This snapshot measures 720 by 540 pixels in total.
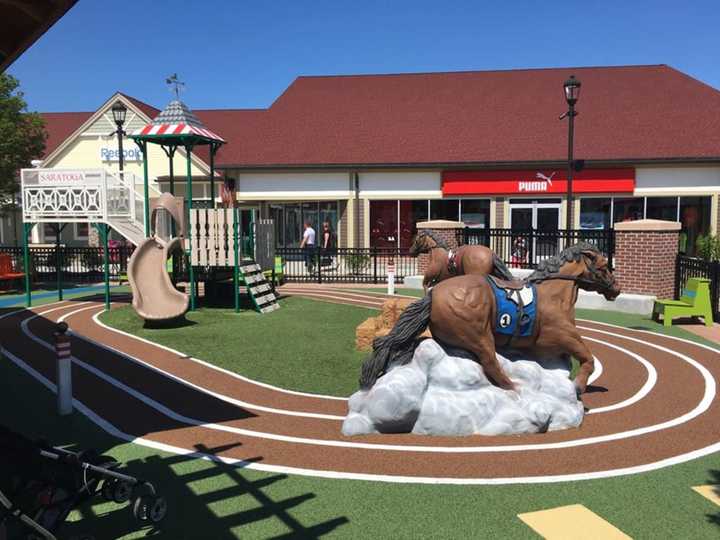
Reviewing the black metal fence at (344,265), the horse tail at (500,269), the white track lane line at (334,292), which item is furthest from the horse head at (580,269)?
the black metal fence at (344,265)

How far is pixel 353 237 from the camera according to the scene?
29.1 meters

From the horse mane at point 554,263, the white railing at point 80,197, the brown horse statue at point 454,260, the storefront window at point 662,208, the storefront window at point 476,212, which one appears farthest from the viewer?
the storefront window at point 476,212

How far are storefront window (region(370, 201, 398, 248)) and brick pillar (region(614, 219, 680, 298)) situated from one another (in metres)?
14.2

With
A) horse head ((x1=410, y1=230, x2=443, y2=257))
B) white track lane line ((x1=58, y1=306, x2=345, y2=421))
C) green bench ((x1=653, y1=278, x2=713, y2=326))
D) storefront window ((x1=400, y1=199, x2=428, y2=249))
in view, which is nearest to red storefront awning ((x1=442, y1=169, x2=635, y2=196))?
storefront window ((x1=400, y1=199, x2=428, y2=249))

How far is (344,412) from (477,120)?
2584 cm

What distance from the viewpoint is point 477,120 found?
1209 inches

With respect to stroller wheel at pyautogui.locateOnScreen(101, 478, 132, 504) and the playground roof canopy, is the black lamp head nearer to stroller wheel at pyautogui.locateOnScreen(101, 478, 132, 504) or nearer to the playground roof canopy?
the playground roof canopy

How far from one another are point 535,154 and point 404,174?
608cm

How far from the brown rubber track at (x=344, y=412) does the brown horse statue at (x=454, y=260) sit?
98.0 inches

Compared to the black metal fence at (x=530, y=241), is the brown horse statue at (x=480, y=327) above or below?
below

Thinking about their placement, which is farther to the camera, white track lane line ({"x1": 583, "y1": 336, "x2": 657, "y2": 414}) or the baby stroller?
white track lane line ({"x1": 583, "y1": 336, "x2": 657, "y2": 414})

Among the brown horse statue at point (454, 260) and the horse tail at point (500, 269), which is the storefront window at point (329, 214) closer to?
the brown horse statue at point (454, 260)

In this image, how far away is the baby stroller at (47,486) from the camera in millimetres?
3986

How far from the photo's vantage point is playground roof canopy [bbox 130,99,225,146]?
15.4 metres
